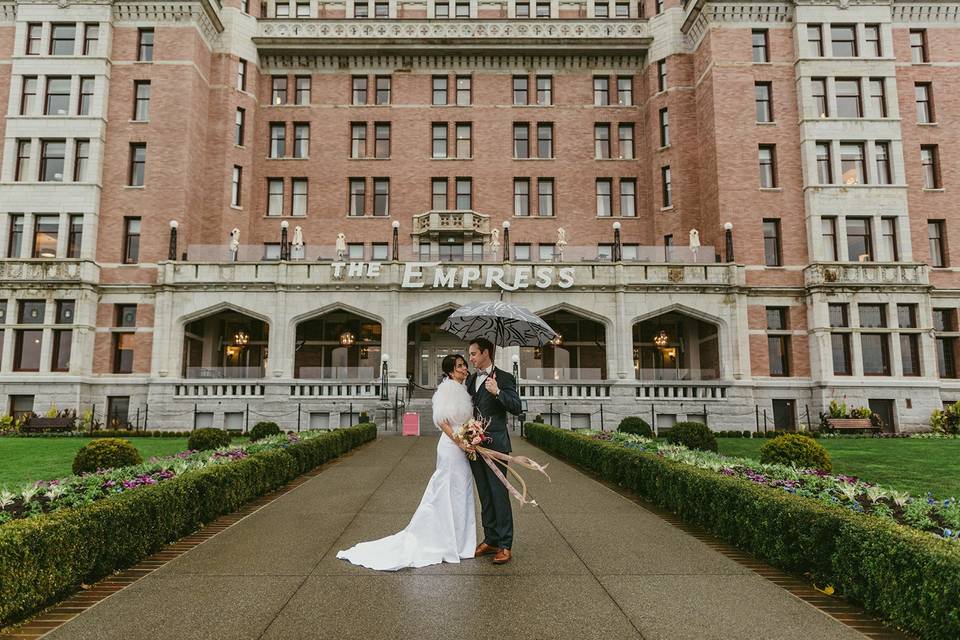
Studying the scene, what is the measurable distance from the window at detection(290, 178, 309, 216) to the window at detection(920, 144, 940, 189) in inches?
1323

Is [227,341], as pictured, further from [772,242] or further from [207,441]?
[772,242]

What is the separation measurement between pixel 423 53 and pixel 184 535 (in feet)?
111

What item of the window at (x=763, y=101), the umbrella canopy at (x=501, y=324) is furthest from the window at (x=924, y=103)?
the umbrella canopy at (x=501, y=324)

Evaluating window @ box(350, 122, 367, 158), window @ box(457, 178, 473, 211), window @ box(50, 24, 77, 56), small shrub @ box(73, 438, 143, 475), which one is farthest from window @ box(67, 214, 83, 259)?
small shrub @ box(73, 438, 143, 475)

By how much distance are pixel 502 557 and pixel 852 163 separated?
32.7 metres

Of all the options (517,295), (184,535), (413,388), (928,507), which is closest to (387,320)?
(413,388)

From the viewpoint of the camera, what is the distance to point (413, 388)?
3100 centimetres

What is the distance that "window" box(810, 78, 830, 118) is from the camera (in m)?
31.2

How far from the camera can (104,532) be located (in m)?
6.04

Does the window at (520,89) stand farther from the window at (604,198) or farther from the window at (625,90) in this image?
the window at (604,198)

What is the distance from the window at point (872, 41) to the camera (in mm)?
31203

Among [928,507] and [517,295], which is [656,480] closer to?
[928,507]

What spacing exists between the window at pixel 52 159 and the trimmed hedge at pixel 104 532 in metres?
29.5

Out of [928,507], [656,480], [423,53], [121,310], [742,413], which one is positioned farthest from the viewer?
[423,53]
